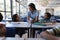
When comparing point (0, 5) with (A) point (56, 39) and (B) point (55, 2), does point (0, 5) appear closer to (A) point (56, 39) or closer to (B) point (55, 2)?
(B) point (55, 2)

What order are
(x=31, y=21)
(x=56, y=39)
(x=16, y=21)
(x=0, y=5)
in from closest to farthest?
(x=56, y=39), (x=31, y=21), (x=16, y=21), (x=0, y=5)

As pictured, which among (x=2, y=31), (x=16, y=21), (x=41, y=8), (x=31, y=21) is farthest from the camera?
(x=41, y=8)

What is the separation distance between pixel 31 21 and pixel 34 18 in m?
0.27

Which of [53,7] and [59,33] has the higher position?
[53,7]

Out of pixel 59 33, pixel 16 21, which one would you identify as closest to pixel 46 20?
pixel 16 21

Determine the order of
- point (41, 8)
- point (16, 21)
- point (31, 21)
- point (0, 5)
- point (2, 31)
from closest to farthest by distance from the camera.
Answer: point (2, 31) < point (31, 21) < point (16, 21) < point (0, 5) < point (41, 8)

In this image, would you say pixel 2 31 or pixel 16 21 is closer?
pixel 2 31

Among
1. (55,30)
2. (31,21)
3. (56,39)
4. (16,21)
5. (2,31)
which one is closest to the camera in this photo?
(56,39)

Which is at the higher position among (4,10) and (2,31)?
(4,10)

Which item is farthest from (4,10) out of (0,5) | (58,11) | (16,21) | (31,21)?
(58,11)

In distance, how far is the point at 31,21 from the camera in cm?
391

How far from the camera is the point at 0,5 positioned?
5320mm

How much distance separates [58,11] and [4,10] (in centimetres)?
235

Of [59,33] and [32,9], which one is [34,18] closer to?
[32,9]
